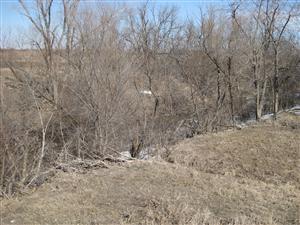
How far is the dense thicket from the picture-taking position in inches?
364

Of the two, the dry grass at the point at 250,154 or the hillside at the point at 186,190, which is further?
the dry grass at the point at 250,154

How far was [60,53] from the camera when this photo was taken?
674 inches

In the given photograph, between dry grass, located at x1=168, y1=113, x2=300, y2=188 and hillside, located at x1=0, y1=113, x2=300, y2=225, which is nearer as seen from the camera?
hillside, located at x1=0, y1=113, x2=300, y2=225

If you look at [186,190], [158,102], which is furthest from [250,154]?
[158,102]

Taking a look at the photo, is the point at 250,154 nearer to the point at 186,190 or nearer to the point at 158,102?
the point at 186,190

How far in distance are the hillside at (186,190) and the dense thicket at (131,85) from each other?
0.95 meters

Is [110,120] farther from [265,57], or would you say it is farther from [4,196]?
[265,57]

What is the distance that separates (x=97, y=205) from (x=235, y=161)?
3.92m

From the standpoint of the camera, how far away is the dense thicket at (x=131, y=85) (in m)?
9.24

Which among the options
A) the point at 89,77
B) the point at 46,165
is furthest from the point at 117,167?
the point at 89,77

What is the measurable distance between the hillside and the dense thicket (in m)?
0.95

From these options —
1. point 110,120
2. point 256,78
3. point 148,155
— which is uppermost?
point 256,78

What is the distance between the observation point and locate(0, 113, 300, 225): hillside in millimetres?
5477

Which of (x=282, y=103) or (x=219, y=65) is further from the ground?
(x=219, y=65)
